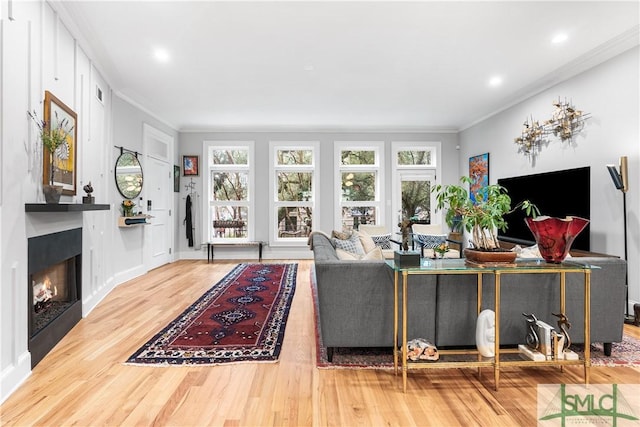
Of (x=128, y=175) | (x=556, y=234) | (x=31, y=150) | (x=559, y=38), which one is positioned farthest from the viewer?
(x=128, y=175)

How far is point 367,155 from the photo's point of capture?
748 cm

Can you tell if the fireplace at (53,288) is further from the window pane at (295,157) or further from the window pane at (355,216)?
the window pane at (355,216)

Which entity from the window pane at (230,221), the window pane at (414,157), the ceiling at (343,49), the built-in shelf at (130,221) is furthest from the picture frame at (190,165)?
the window pane at (414,157)

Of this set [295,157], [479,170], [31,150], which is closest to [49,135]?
[31,150]

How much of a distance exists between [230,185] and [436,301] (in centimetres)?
577

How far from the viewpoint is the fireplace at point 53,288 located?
2471 mm

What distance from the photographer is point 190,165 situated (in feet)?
23.9

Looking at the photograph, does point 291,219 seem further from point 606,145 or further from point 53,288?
point 606,145

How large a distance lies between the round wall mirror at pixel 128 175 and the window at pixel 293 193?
2.68m

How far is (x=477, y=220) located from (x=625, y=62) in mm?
2812

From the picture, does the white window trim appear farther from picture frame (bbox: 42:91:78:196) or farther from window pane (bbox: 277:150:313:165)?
picture frame (bbox: 42:91:78:196)

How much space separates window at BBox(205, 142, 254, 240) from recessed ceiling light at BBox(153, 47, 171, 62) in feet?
11.4

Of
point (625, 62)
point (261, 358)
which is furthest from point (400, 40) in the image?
point (261, 358)

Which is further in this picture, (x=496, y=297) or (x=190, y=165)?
(x=190, y=165)
